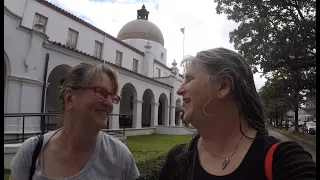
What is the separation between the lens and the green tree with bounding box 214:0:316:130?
13242mm

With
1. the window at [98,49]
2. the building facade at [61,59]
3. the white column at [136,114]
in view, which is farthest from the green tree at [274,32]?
the window at [98,49]

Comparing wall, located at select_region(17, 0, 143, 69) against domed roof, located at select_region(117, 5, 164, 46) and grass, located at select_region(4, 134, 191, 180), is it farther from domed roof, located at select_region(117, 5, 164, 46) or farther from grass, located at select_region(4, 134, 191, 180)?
grass, located at select_region(4, 134, 191, 180)

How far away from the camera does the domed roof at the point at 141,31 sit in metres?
30.3

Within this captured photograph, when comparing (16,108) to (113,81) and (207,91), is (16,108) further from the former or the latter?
(207,91)

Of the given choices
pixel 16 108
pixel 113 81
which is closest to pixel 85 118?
pixel 113 81

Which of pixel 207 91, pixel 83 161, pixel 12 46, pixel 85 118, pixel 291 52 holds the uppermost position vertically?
pixel 291 52

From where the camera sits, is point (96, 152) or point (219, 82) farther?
point (96, 152)

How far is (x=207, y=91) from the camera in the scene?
56.4 inches

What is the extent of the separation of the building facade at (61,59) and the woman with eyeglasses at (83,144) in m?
0.60

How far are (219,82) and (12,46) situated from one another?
10.7 metres

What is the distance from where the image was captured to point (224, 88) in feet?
4.71

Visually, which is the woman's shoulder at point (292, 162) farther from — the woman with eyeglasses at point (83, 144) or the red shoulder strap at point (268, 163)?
the woman with eyeglasses at point (83, 144)
